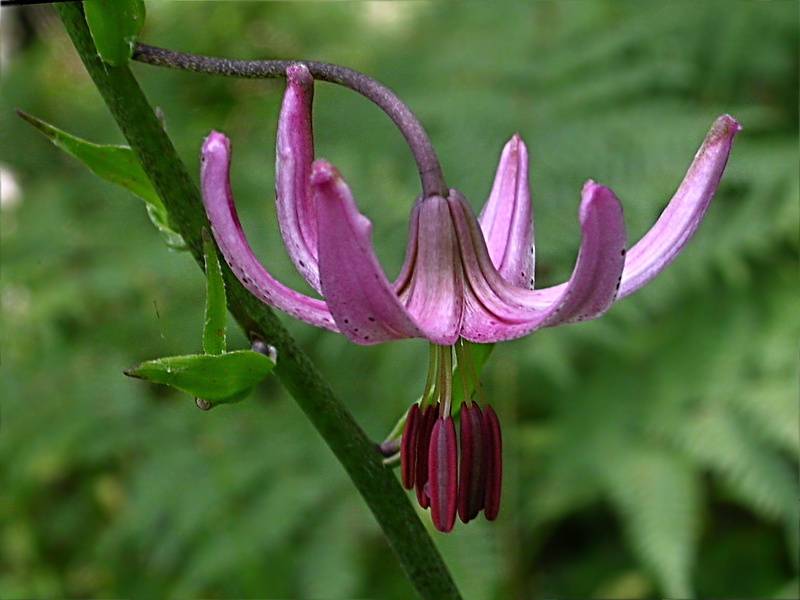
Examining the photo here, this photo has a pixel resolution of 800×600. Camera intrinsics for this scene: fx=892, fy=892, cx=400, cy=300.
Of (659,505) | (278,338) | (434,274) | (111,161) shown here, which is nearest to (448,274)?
(434,274)

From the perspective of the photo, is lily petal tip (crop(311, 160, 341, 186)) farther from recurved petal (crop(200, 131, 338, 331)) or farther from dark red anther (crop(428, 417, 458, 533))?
dark red anther (crop(428, 417, 458, 533))

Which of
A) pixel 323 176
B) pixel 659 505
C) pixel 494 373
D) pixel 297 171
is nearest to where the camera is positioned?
pixel 323 176

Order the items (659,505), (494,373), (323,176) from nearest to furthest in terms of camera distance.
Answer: (323,176) → (659,505) → (494,373)

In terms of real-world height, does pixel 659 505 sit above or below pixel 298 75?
below

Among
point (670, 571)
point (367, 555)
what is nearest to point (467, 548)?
point (367, 555)

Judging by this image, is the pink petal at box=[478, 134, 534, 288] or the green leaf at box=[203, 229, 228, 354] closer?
the green leaf at box=[203, 229, 228, 354]

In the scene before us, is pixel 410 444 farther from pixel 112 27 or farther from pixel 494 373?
pixel 494 373

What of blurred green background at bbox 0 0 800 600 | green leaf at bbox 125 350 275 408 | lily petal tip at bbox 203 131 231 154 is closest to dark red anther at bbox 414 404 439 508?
green leaf at bbox 125 350 275 408

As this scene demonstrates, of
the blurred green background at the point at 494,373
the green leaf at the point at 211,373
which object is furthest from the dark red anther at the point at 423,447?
the blurred green background at the point at 494,373
